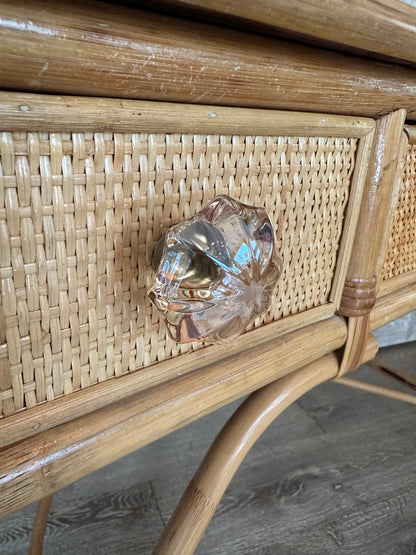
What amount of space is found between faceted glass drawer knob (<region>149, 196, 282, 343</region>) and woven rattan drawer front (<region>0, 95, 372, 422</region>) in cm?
2

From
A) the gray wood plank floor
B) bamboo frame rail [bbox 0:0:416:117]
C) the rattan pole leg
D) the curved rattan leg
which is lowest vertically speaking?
the gray wood plank floor

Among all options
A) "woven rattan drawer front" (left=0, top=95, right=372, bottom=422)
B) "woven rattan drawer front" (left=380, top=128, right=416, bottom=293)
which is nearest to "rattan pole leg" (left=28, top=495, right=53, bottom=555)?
"woven rattan drawer front" (left=0, top=95, right=372, bottom=422)

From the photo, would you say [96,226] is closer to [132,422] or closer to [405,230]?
[132,422]

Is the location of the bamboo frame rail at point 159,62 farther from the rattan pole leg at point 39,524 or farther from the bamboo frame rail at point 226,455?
the rattan pole leg at point 39,524

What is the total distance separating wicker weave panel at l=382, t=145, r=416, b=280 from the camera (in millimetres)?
429

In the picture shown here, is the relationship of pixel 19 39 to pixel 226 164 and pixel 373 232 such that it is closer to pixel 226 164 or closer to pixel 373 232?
pixel 226 164

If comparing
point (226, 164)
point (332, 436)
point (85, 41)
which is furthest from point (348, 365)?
point (332, 436)

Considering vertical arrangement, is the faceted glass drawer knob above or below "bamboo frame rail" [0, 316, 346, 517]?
above

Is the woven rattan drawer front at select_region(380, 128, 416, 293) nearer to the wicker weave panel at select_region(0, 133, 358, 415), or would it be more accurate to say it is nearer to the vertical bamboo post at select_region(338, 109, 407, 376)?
the vertical bamboo post at select_region(338, 109, 407, 376)

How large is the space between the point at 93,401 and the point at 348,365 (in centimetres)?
28

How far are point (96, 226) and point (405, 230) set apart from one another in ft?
1.12

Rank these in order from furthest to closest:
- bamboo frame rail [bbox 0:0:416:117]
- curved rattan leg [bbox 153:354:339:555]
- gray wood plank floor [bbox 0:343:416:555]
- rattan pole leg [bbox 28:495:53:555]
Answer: gray wood plank floor [bbox 0:343:416:555] < rattan pole leg [bbox 28:495:53:555] < curved rattan leg [bbox 153:354:339:555] < bamboo frame rail [bbox 0:0:416:117]

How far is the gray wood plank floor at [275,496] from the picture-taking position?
2.29ft

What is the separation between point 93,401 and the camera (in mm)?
270
